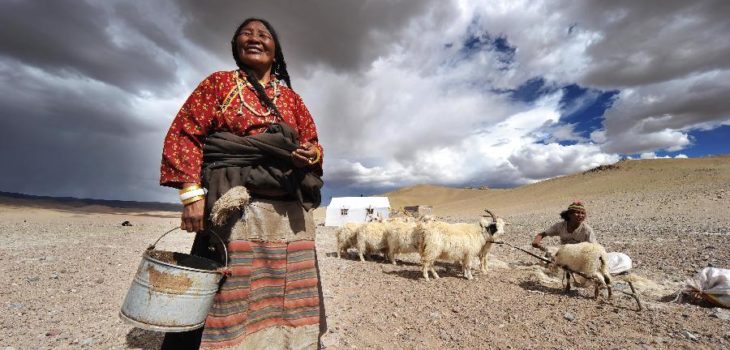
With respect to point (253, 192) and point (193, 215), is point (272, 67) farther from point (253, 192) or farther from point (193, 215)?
point (193, 215)

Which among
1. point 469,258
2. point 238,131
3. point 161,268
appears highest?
point 238,131

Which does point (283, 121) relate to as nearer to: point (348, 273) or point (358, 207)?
point (348, 273)

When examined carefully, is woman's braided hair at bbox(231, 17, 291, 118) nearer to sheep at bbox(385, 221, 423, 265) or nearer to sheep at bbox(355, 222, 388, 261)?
sheep at bbox(385, 221, 423, 265)

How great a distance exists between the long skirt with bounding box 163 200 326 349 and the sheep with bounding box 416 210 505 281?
544cm

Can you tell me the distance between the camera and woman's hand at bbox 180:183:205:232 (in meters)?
1.82

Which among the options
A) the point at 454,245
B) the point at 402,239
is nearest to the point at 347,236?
the point at 402,239

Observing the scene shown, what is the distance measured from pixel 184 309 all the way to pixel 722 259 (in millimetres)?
10646

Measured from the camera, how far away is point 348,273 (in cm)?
812

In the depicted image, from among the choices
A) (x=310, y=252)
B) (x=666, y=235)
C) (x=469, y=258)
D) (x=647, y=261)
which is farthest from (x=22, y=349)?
(x=666, y=235)

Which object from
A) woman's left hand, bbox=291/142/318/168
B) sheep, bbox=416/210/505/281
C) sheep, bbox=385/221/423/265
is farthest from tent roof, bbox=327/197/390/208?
woman's left hand, bbox=291/142/318/168

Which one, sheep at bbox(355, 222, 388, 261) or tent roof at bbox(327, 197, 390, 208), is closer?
sheep at bbox(355, 222, 388, 261)

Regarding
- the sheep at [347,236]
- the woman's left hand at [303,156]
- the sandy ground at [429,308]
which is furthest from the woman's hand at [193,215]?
the sheep at [347,236]

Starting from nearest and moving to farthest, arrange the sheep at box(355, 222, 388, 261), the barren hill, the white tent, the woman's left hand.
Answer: the woman's left hand
the sheep at box(355, 222, 388, 261)
the white tent
the barren hill

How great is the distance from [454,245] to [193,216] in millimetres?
6422
